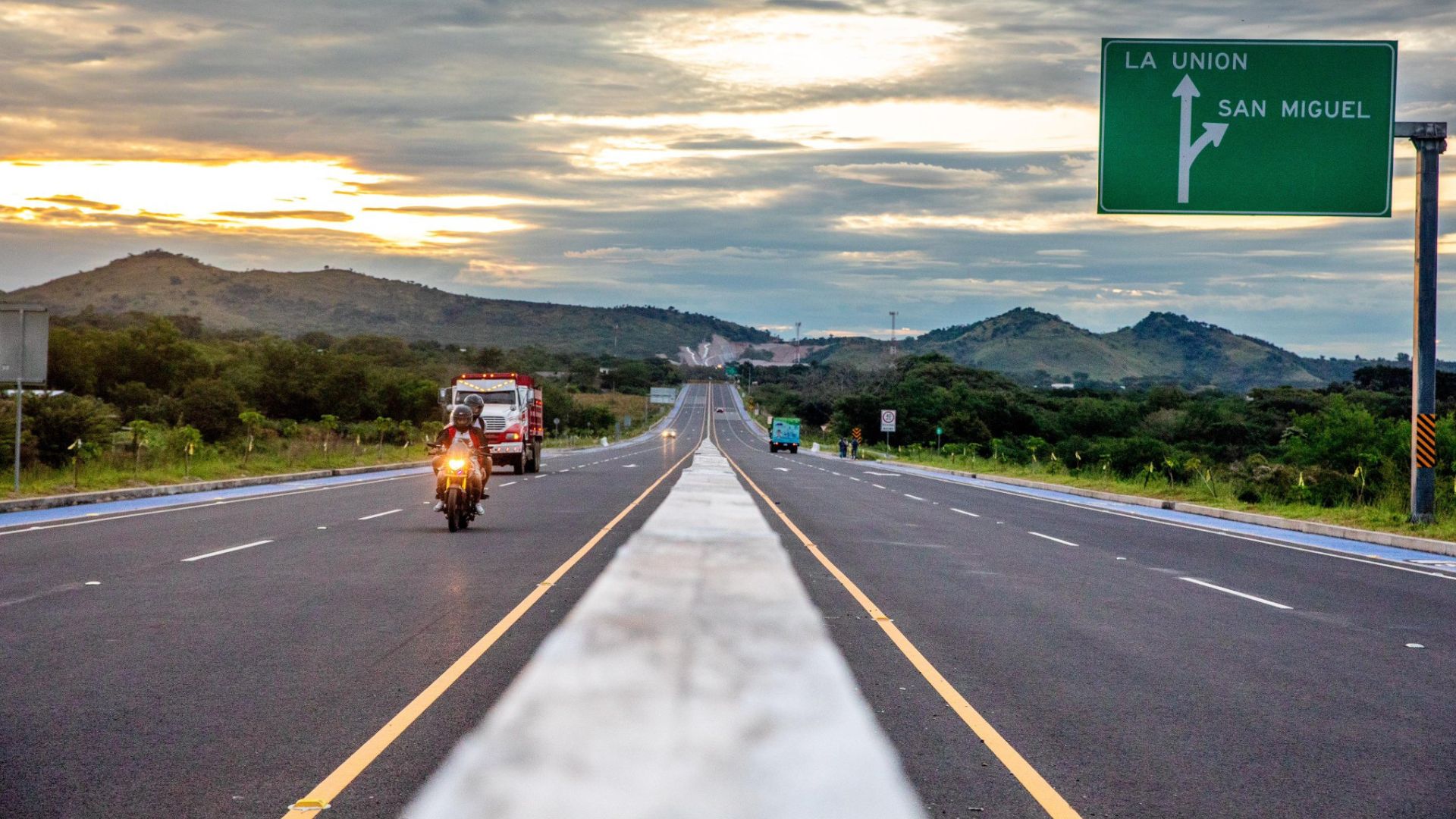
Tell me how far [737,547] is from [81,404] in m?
22.9

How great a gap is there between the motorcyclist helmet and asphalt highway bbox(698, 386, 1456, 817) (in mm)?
5104

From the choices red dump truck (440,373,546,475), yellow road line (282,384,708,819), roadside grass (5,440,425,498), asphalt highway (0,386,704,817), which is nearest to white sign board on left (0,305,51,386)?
roadside grass (5,440,425,498)

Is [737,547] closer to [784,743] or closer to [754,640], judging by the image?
[754,640]

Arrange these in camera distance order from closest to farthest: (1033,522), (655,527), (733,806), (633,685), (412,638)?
(733,806) < (633,685) < (412,638) < (655,527) < (1033,522)

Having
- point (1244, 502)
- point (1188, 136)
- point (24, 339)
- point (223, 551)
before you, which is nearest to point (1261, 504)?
point (1244, 502)

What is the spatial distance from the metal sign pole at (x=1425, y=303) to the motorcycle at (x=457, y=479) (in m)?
16.3

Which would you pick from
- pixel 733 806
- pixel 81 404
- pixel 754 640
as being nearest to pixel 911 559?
pixel 754 640

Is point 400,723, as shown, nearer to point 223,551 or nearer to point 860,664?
point 860,664

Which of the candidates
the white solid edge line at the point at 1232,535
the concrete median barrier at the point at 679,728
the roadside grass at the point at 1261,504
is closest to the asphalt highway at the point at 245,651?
the concrete median barrier at the point at 679,728

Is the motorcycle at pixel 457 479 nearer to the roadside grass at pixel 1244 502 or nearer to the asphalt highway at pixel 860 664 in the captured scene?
the asphalt highway at pixel 860 664

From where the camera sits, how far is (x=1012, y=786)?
20.1 ft

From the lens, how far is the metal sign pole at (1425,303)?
74.1 feet

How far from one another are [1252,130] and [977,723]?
18586mm

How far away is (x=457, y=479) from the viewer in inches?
749
